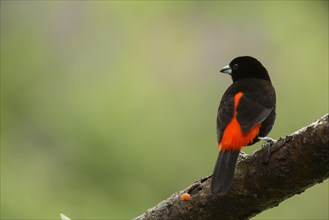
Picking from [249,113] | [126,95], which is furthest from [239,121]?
[126,95]

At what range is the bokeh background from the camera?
1048 cm

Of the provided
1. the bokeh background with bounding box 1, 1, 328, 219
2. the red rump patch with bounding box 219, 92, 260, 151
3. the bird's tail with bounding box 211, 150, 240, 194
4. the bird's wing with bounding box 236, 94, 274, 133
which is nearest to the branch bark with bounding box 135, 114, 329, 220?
the bird's tail with bounding box 211, 150, 240, 194

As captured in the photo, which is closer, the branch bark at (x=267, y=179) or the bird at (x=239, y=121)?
the branch bark at (x=267, y=179)

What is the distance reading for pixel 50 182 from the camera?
10.3m

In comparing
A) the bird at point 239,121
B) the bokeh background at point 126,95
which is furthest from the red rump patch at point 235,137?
the bokeh background at point 126,95

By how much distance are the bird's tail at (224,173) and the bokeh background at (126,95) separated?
6481 millimetres

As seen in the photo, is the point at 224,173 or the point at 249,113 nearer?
the point at 224,173

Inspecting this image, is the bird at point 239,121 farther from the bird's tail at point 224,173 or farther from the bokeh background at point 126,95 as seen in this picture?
the bokeh background at point 126,95

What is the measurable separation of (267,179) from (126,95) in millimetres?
8036

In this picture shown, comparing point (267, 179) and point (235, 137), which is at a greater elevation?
point (235, 137)

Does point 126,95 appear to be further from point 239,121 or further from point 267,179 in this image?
point 267,179

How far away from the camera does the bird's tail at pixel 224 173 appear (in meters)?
2.87

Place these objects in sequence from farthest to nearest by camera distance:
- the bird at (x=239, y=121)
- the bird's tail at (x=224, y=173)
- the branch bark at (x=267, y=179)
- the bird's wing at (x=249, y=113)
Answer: the bird's wing at (x=249, y=113) < the bird at (x=239, y=121) < the bird's tail at (x=224, y=173) < the branch bark at (x=267, y=179)

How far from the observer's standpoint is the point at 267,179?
112 inches
